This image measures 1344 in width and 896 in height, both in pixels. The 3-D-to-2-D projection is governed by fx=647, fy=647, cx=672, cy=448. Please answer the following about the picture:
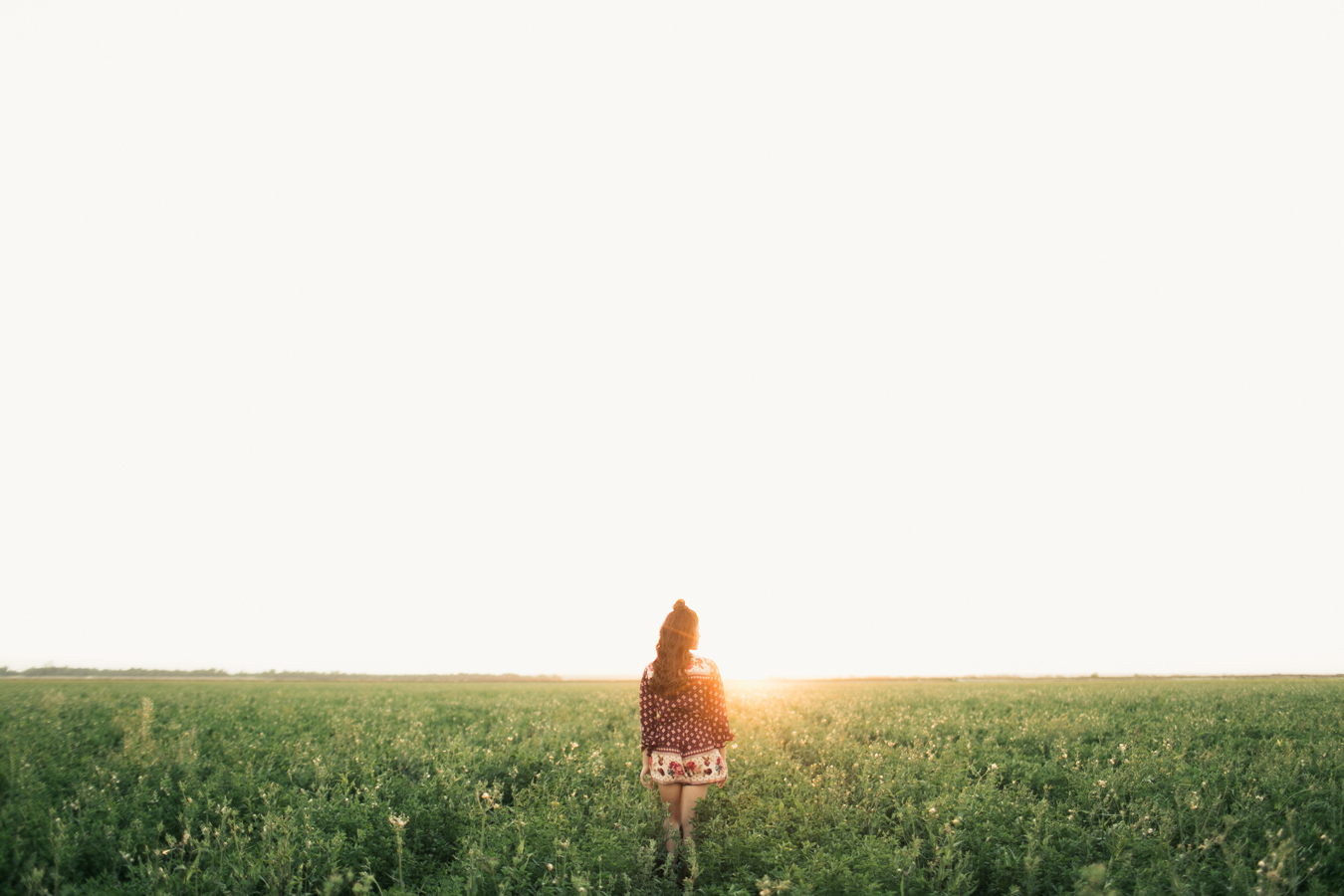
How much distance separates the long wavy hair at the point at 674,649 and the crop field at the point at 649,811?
1415 mm

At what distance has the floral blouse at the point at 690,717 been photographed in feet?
25.2

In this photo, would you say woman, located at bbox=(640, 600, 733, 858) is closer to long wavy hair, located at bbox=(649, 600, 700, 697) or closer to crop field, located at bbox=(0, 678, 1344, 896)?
long wavy hair, located at bbox=(649, 600, 700, 697)

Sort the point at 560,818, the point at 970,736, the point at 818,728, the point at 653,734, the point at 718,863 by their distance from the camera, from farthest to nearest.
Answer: the point at 818,728 < the point at 970,736 < the point at 653,734 < the point at 560,818 < the point at 718,863

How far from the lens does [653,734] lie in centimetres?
788

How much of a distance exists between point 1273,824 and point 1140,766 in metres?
2.07

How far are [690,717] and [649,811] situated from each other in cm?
111

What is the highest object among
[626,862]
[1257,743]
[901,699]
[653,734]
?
[653,734]

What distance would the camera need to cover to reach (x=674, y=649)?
25.1 feet

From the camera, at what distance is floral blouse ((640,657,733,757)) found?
Result: 25.2ft

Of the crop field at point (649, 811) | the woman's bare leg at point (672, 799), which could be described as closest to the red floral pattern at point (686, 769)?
the woman's bare leg at point (672, 799)

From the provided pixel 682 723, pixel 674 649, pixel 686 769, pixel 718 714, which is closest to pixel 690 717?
pixel 682 723

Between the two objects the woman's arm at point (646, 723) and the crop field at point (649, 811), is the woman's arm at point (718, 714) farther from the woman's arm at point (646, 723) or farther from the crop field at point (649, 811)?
the crop field at point (649, 811)

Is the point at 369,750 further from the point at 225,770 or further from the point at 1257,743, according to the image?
the point at 1257,743

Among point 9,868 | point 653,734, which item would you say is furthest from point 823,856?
point 9,868
